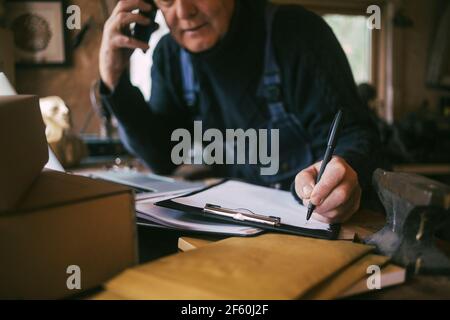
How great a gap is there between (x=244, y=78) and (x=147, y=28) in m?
0.29

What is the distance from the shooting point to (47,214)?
1.08 feet

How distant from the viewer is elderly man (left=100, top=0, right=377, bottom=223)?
89 centimetres

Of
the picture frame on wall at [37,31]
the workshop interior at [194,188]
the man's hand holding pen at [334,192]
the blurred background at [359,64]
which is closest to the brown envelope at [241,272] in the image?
the workshop interior at [194,188]

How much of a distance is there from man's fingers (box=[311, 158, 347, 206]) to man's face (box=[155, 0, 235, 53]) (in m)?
0.52

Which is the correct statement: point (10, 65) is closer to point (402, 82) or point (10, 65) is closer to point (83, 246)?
point (83, 246)

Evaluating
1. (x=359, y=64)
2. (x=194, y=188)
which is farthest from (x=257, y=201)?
(x=359, y=64)

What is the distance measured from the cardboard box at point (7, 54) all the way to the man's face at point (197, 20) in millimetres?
337

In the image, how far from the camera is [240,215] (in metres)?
0.51

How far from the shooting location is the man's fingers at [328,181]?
517 millimetres

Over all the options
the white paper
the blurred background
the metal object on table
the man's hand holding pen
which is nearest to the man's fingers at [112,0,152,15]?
the blurred background

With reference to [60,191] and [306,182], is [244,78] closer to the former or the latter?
[306,182]

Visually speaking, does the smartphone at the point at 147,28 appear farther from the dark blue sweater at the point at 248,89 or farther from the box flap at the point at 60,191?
the box flap at the point at 60,191

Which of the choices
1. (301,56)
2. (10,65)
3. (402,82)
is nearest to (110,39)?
(10,65)
